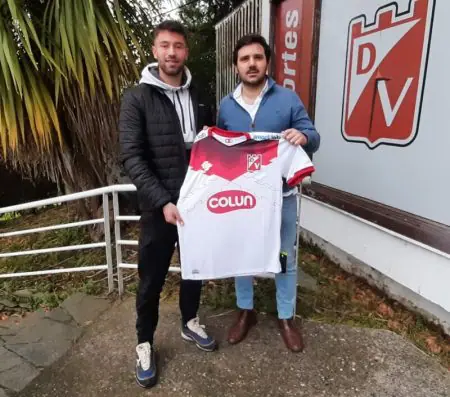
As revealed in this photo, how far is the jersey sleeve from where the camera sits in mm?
2078

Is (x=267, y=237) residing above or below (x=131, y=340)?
above

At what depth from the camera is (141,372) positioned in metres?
2.19

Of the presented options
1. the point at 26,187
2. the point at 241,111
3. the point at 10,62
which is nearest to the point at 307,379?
the point at 241,111

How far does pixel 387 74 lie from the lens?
2.76 metres

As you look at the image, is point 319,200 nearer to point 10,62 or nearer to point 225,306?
point 225,306

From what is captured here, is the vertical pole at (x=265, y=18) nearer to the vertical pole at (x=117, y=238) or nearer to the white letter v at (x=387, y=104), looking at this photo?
the white letter v at (x=387, y=104)

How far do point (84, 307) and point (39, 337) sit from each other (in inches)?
16.1

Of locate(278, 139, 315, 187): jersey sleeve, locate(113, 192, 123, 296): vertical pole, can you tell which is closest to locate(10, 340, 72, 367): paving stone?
Answer: locate(113, 192, 123, 296): vertical pole

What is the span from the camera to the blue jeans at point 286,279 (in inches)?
90.7

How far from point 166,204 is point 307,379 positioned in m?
1.31

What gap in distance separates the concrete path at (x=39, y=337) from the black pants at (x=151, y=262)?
0.73m

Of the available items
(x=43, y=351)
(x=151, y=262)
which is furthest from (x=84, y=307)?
(x=151, y=262)

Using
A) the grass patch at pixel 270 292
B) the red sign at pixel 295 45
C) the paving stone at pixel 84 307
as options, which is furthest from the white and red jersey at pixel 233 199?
the red sign at pixel 295 45

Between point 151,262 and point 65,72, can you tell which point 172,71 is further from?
point 65,72
